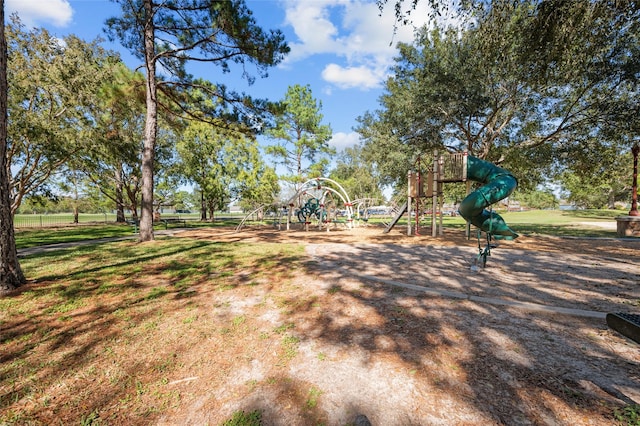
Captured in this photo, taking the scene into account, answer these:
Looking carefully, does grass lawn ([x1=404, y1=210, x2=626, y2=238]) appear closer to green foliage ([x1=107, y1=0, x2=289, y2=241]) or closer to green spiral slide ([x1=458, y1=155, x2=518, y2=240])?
green spiral slide ([x1=458, y1=155, x2=518, y2=240])

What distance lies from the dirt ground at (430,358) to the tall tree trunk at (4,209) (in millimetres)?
4112

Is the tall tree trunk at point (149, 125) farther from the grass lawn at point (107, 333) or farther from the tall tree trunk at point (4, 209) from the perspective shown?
the tall tree trunk at point (4, 209)

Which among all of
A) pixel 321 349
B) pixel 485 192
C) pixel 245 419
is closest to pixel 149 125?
pixel 321 349

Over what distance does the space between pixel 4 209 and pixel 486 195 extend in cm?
937

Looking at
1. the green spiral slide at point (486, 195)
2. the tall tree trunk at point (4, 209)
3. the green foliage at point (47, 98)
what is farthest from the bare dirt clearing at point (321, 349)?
the green foliage at point (47, 98)

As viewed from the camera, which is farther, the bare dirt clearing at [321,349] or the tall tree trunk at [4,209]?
the tall tree trunk at [4,209]

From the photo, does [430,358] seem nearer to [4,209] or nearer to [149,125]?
[4,209]

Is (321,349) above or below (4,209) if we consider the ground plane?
below

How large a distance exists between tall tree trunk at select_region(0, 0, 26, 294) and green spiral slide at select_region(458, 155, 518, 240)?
892 centimetres

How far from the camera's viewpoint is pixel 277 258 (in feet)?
25.3

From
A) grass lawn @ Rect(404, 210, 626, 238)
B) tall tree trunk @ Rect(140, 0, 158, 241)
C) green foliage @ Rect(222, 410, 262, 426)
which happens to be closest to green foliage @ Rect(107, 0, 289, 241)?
tall tree trunk @ Rect(140, 0, 158, 241)

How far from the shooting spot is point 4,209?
4430 mm

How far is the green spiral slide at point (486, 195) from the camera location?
6.07m

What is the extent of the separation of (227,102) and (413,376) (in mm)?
11054
